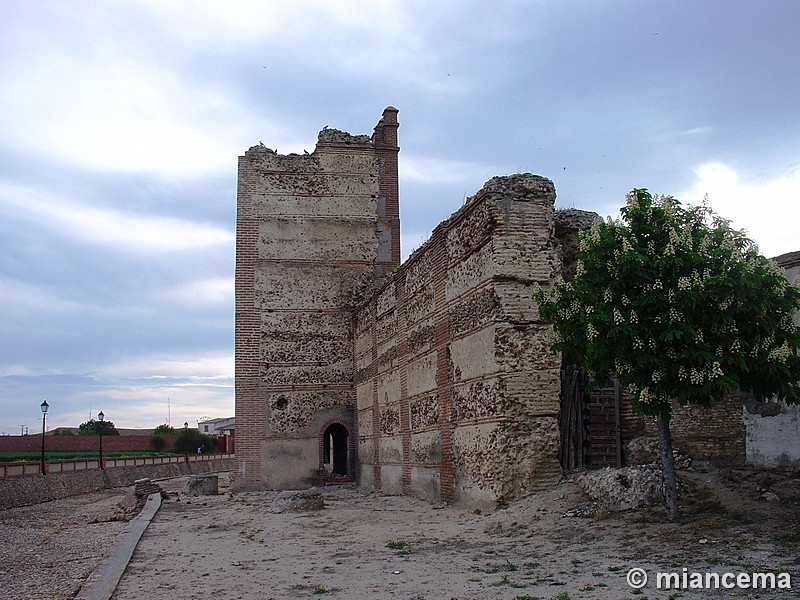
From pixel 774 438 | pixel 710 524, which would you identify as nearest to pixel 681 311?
pixel 710 524

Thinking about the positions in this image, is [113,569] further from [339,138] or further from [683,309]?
[339,138]

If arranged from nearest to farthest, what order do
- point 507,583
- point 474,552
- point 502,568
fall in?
1. point 507,583
2. point 502,568
3. point 474,552

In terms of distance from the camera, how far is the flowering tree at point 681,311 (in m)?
8.14

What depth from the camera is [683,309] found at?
8.28m

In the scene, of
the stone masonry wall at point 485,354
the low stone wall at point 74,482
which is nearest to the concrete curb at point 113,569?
the stone masonry wall at point 485,354

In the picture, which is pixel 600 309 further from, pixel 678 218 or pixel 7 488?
pixel 7 488

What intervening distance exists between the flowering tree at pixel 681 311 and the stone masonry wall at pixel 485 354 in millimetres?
3016

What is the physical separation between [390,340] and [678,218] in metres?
10.9

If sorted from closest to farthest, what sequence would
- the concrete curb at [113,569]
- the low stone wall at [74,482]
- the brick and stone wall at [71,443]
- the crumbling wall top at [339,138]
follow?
1. the concrete curb at [113,569]
2. the low stone wall at [74,482]
3. the crumbling wall top at [339,138]
4. the brick and stone wall at [71,443]

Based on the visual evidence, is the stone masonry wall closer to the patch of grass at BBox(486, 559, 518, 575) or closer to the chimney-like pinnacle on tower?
the patch of grass at BBox(486, 559, 518, 575)

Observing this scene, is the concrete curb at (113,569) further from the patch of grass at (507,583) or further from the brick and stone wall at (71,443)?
the brick and stone wall at (71,443)

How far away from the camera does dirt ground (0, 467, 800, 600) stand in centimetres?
689

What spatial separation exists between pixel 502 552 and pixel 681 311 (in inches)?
124

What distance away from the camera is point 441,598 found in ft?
21.9
